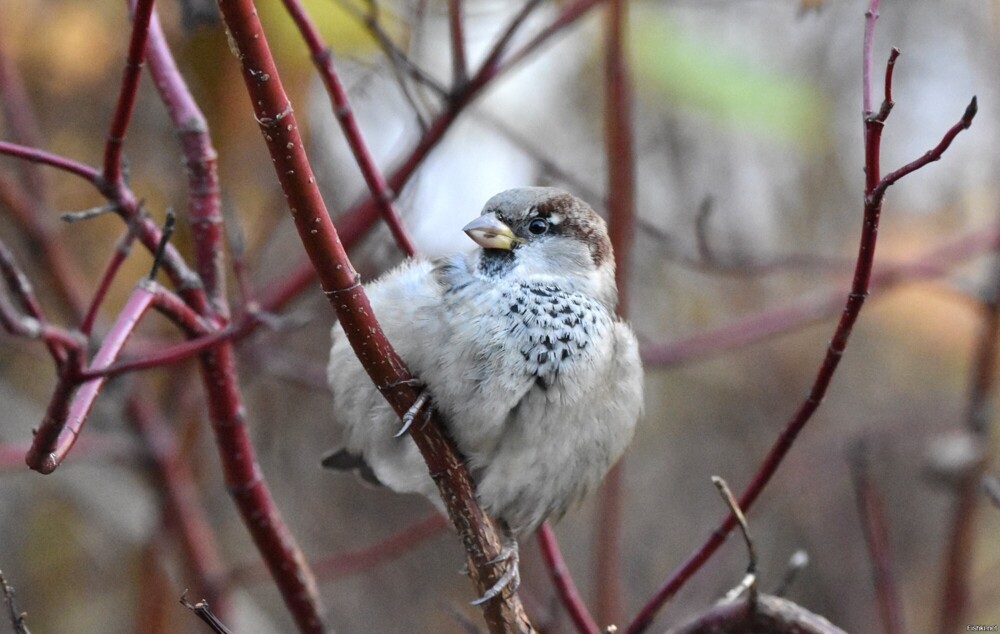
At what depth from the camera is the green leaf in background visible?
2.88 metres

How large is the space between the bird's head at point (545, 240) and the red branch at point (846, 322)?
619 mm

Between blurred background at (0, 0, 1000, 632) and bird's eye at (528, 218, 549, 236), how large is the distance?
0.30m

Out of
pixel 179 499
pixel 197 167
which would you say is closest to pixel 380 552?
pixel 179 499

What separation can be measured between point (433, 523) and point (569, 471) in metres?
0.65

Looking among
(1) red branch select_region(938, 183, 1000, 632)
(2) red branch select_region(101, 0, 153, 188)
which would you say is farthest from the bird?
(1) red branch select_region(938, 183, 1000, 632)

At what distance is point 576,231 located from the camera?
2.32 meters

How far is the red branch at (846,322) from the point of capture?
1323 mm

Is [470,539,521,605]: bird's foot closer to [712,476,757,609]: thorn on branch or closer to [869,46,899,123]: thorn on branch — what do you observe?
[712,476,757,609]: thorn on branch

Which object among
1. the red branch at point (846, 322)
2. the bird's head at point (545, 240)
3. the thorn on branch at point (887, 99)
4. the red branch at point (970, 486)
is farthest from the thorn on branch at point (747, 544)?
the red branch at point (970, 486)

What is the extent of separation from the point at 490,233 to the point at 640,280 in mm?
2851

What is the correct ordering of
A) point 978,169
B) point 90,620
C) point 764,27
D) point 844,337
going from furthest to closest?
point 764,27 → point 978,169 → point 90,620 → point 844,337

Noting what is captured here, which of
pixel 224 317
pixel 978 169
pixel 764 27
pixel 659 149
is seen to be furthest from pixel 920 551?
pixel 224 317

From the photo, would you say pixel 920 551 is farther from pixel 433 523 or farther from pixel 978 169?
pixel 433 523

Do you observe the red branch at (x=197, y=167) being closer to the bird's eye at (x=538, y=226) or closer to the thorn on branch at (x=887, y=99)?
the bird's eye at (x=538, y=226)
